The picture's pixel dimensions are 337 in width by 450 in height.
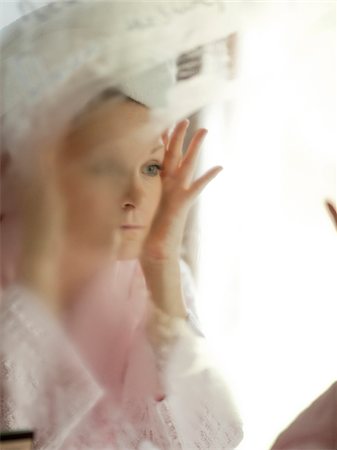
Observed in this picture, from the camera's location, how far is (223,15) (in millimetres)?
1017

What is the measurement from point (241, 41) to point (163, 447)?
623mm

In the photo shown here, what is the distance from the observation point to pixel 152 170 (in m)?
0.99

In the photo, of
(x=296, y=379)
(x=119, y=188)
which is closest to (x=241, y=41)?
(x=119, y=188)

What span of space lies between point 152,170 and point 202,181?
3.1 inches

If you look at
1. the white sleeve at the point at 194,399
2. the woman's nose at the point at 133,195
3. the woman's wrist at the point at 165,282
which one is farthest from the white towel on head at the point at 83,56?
the white sleeve at the point at 194,399

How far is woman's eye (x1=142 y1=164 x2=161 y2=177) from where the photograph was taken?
987 millimetres

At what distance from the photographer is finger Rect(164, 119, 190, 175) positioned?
3.27 feet

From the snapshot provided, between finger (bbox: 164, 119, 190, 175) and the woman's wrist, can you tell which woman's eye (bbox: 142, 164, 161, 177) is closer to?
finger (bbox: 164, 119, 190, 175)

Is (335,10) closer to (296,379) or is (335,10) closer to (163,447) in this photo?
(296,379)

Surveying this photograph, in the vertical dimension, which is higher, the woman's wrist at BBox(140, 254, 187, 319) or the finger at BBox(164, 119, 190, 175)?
the finger at BBox(164, 119, 190, 175)

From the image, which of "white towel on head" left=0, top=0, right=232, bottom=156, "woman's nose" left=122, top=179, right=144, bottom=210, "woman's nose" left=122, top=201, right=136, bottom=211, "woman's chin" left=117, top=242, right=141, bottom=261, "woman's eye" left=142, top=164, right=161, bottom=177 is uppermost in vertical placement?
"white towel on head" left=0, top=0, right=232, bottom=156

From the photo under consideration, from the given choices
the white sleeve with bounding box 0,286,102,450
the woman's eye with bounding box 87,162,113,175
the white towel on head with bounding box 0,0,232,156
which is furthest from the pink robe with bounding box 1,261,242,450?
the white towel on head with bounding box 0,0,232,156

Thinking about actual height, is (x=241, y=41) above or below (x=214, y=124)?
above

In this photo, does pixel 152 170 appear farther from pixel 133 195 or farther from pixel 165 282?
pixel 165 282
